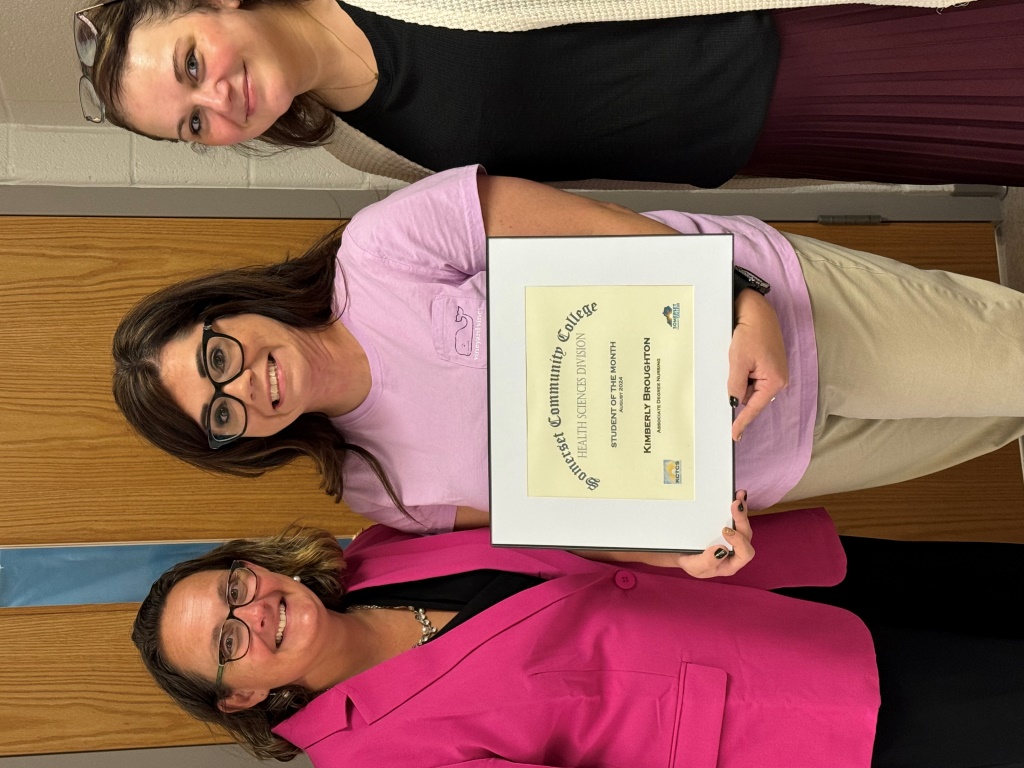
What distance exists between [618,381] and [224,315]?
2.16 feet

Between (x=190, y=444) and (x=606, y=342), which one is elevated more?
(x=606, y=342)

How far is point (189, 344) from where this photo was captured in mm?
1280

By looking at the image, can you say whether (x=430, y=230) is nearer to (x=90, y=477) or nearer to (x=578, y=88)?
(x=578, y=88)

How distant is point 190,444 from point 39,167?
45.5 inches

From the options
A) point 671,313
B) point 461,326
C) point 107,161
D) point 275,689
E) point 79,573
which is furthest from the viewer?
point 107,161

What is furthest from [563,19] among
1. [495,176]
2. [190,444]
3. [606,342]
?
[190,444]

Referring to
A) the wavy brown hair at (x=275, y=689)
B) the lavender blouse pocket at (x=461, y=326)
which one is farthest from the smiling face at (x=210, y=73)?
the wavy brown hair at (x=275, y=689)

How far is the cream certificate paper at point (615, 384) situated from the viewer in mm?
1065

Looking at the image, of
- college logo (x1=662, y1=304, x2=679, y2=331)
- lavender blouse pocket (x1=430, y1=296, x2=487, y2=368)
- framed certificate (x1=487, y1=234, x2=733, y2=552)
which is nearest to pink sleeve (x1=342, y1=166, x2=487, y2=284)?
lavender blouse pocket (x1=430, y1=296, x2=487, y2=368)

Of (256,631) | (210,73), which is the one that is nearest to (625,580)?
(256,631)

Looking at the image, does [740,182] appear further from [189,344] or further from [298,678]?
[298,678]

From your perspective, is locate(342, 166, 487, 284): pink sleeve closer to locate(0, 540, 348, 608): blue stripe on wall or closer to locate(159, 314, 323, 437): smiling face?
locate(159, 314, 323, 437): smiling face

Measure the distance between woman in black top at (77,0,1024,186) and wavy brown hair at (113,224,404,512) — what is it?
0.79 feet

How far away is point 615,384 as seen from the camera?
107cm
